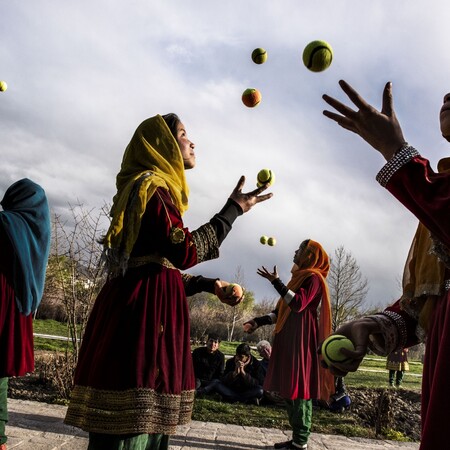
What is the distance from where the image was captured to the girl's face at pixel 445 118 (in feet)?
5.72

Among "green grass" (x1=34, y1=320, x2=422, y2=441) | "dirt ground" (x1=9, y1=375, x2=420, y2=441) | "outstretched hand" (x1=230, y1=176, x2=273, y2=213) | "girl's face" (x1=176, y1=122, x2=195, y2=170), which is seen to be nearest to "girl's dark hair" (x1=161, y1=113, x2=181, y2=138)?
"girl's face" (x1=176, y1=122, x2=195, y2=170)

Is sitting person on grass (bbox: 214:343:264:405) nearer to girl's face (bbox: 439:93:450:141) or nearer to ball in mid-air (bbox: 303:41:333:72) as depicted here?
ball in mid-air (bbox: 303:41:333:72)

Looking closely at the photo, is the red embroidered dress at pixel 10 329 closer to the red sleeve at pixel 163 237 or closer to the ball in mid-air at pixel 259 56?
the red sleeve at pixel 163 237

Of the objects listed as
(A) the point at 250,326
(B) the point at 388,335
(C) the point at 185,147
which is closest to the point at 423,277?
(B) the point at 388,335

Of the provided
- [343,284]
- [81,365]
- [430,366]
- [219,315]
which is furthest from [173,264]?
[219,315]

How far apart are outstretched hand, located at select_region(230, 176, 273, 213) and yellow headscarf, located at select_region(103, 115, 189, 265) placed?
12.6 inches

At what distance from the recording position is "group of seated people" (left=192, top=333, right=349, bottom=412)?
857 centimetres

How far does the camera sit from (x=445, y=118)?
1756 millimetres

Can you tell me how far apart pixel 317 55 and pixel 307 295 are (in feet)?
10.5

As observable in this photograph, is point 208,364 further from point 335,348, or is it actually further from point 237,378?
point 335,348

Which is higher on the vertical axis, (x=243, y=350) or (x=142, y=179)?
(x=142, y=179)

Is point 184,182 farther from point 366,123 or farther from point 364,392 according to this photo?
point 364,392

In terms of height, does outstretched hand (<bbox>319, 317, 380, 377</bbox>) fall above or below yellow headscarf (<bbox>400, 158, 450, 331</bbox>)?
below

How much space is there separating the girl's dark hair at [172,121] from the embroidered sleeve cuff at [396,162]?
1.75m
